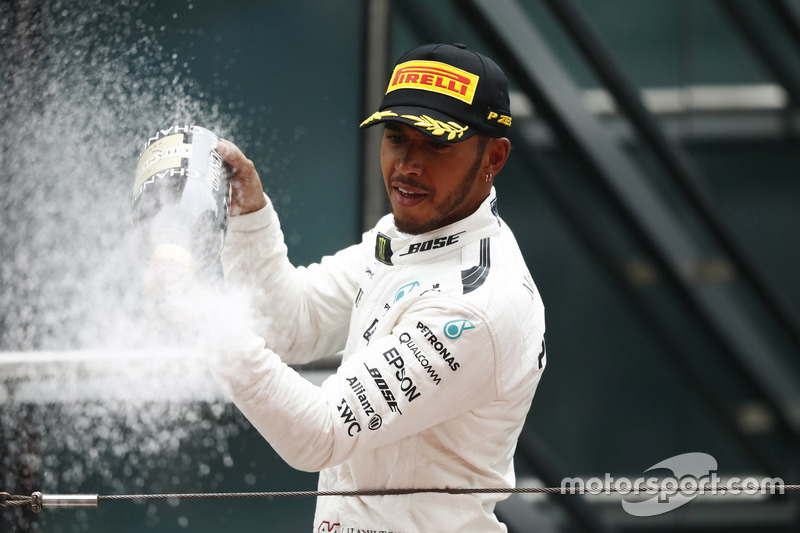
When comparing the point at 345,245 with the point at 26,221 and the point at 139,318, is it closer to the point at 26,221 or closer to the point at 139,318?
the point at 139,318

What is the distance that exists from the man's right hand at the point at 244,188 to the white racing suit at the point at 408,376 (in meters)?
0.02

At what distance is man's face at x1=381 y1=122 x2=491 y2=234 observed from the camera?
1.81 m

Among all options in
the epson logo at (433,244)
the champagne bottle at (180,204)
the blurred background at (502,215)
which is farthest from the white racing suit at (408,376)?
the blurred background at (502,215)

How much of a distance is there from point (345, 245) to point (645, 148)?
45.9 inches

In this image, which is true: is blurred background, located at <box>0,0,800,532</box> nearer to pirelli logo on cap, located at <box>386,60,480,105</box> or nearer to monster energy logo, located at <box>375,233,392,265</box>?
monster energy logo, located at <box>375,233,392,265</box>

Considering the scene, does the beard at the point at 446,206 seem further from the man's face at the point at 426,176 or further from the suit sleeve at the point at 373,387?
the suit sleeve at the point at 373,387

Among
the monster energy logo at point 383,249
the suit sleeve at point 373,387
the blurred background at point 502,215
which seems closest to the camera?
the suit sleeve at point 373,387

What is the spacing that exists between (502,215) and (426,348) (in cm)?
202

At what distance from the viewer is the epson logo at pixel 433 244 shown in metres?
1.83

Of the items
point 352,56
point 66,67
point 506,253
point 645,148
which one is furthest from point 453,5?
point 506,253

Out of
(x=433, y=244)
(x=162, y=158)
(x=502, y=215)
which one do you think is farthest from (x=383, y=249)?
(x=502, y=215)

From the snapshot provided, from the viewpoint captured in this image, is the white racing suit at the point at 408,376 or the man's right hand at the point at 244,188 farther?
the man's right hand at the point at 244,188

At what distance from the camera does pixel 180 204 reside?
172 centimetres

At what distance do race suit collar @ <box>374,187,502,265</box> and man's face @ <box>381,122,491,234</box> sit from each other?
2 cm
